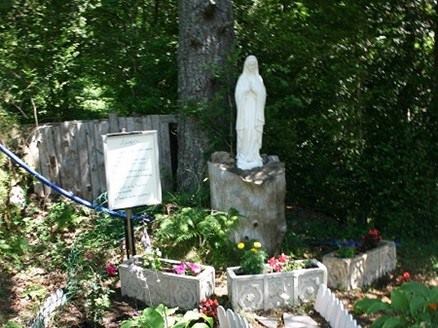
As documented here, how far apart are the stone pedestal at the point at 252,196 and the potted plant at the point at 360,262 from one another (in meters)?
0.72

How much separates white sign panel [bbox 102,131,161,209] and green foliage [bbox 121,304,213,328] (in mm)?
1137

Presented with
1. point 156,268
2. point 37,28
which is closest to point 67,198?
point 156,268

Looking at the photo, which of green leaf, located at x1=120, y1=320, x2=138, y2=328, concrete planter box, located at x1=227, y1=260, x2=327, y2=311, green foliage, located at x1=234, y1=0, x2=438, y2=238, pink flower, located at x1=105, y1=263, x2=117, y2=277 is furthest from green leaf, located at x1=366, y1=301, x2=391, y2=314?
green foliage, located at x1=234, y1=0, x2=438, y2=238

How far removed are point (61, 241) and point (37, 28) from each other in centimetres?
363

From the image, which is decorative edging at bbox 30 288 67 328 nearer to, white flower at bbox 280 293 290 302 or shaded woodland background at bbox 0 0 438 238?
white flower at bbox 280 293 290 302

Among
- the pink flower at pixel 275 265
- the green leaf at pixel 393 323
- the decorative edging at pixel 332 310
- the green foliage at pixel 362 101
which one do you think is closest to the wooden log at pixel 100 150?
the green foliage at pixel 362 101

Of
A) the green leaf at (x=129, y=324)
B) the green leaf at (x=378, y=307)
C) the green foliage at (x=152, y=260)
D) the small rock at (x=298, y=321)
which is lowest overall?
the small rock at (x=298, y=321)

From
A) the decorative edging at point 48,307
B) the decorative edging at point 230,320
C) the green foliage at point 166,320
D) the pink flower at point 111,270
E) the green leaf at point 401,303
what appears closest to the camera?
the decorative edging at point 230,320

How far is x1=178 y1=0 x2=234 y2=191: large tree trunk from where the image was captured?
7.86 metres

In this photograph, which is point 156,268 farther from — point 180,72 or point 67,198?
point 180,72

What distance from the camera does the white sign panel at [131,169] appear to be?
6.05m

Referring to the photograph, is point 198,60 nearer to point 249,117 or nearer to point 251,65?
A: point 251,65

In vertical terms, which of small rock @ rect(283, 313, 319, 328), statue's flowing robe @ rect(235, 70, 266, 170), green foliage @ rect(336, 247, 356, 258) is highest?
statue's flowing robe @ rect(235, 70, 266, 170)

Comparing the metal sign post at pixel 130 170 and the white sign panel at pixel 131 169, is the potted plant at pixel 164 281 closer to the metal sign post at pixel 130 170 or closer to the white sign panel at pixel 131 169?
the metal sign post at pixel 130 170
